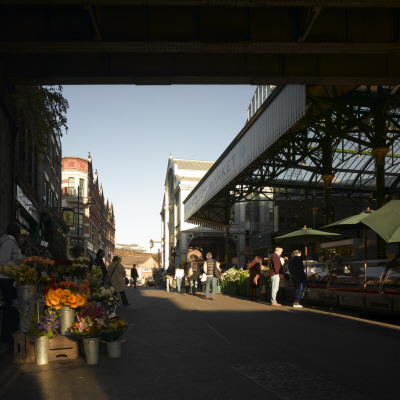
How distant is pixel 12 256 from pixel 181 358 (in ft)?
11.2

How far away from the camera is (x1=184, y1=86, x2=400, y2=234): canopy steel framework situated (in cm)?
1836

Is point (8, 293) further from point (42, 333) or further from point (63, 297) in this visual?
point (42, 333)

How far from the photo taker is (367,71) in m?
13.0

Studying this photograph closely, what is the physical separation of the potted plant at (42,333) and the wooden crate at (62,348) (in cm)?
11

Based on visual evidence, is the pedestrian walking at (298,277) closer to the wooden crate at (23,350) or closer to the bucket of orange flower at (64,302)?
the bucket of orange flower at (64,302)

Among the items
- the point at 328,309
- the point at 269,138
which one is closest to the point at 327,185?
the point at 269,138

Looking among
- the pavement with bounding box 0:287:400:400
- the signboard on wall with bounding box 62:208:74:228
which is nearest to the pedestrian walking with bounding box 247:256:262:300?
the pavement with bounding box 0:287:400:400

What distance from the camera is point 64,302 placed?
7.32 metres

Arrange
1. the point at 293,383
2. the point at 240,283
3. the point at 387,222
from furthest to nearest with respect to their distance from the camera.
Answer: the point at 240,283
the point at 387,222
the point at 293,383

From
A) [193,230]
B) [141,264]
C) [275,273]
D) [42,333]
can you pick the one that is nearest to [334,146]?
[275,273]

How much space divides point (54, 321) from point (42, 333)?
0.25 meters

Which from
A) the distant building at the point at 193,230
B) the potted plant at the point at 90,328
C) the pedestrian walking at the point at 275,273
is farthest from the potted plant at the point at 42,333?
the distant building at the point at 193,230

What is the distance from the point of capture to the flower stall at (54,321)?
6949 mm

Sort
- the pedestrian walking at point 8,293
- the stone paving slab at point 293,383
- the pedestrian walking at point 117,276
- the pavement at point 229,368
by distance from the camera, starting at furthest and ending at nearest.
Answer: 1. the pedestrian walking at point 117,276
2. the pedestrian walking at point 8,293
3. the pavement at point 229,368
4. the stone paving slab at point 293,383
